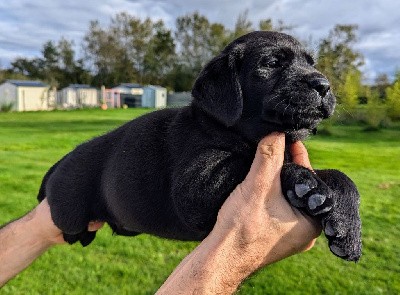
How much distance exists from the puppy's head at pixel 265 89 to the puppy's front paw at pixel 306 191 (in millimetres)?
218

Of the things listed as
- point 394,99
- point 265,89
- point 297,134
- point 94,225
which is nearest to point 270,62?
point 265,89

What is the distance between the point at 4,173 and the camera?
11.9 metres

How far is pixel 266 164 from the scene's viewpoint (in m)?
2.14

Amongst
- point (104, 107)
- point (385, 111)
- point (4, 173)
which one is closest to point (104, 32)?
point (104, 107)

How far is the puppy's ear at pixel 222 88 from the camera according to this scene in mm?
2250

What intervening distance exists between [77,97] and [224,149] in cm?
5447

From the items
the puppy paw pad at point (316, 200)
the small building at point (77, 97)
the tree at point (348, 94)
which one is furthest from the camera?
the small building at point (77, 97)

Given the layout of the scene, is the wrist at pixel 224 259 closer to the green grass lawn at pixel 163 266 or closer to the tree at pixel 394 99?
the green grass lawn at pixel 163 266

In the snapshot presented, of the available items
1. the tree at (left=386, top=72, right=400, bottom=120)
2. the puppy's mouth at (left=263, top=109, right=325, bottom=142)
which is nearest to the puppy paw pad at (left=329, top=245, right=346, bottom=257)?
the puppy's mouth at (left=263, top=109, right=325, bottom=142)

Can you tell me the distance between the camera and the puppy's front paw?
2064mm

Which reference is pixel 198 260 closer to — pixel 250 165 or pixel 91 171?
pixel 250 165

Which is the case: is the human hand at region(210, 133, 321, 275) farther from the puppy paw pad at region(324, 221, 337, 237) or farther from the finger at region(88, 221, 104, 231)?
the finger at region(88, 221, 104, 231)

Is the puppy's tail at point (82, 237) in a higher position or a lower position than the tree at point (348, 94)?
lower

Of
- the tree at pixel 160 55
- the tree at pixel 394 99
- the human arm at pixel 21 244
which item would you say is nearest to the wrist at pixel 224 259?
the human arm at pixel 21 244
